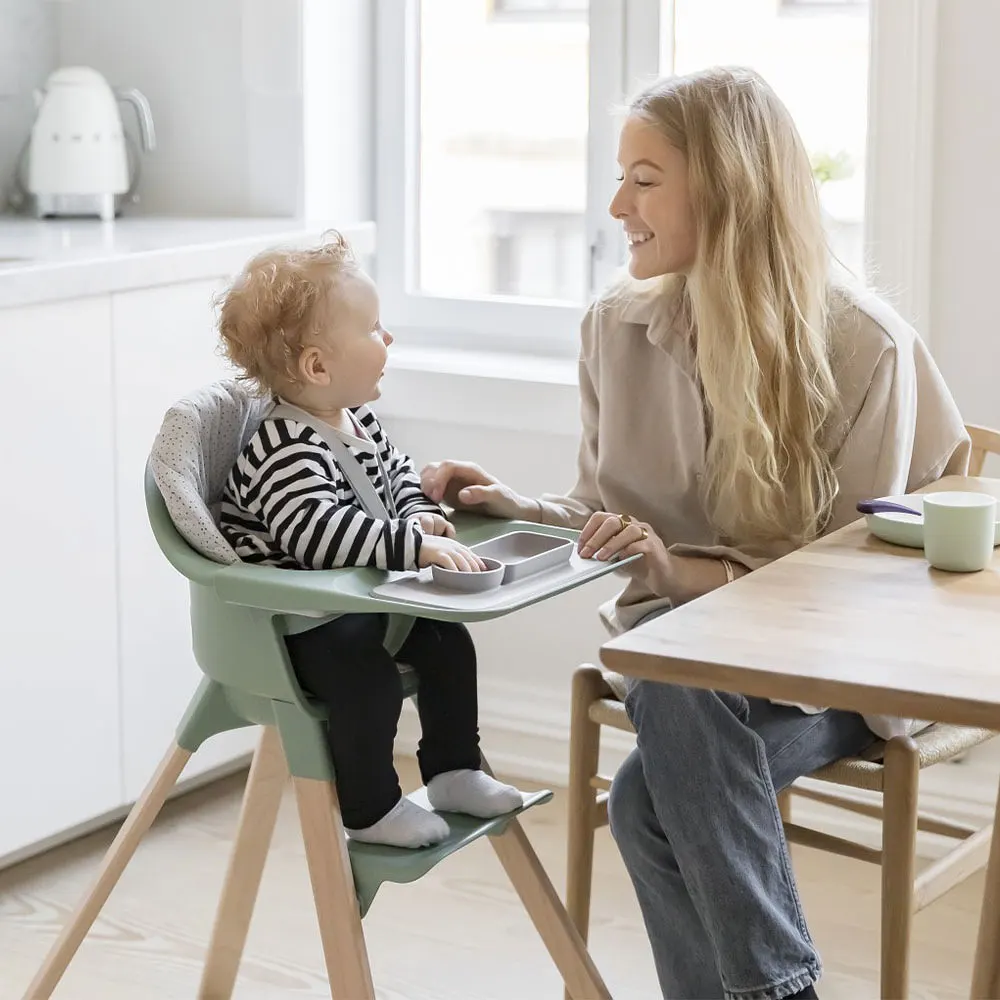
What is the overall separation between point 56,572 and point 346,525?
37.6 inches

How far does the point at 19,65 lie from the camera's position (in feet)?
10.3

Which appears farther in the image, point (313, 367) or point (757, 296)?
point (757, 296)

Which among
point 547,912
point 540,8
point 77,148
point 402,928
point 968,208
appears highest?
point 540,8

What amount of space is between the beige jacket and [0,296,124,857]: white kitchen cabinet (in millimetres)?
796

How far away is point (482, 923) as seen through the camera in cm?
244

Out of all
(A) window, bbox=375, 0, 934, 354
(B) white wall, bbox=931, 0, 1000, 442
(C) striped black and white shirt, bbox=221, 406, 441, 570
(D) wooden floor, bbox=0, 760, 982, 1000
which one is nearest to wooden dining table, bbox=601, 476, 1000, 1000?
(C) striped black and white shirt, bbox=221, 406, 441, 570

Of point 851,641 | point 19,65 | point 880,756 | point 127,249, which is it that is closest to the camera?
point 851,641

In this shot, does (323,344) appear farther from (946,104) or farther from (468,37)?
(468,37)

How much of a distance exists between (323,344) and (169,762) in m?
0.51

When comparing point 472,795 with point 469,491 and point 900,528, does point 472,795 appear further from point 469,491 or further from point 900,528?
point 900,528

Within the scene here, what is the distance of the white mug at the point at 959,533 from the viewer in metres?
1.53

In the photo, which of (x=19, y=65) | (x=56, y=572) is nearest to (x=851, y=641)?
(x=56, y=572)

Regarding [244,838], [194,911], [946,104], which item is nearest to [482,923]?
[194,911]

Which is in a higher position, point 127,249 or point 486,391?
point 127,249
